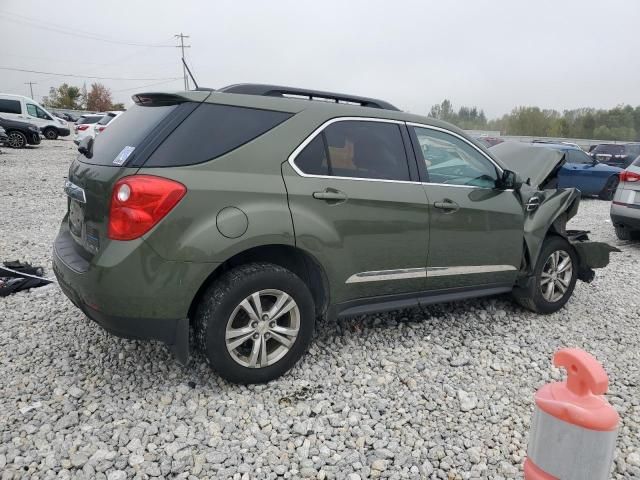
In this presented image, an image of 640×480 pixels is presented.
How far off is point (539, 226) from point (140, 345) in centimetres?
338

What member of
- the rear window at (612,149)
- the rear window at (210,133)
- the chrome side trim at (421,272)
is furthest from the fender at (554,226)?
the rear window at (612,149)

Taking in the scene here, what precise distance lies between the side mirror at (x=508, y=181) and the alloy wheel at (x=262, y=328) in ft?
6.69

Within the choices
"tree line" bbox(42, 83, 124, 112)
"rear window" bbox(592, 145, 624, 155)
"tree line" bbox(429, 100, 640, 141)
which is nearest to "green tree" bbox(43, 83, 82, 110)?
"tree line" bbox(42, 83, 124, 112)

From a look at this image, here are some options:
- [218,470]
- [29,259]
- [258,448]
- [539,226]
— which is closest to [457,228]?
[539,226]

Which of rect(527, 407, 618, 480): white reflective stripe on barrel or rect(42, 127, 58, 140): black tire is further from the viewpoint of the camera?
rect(42, 127, 58, 140): black tire

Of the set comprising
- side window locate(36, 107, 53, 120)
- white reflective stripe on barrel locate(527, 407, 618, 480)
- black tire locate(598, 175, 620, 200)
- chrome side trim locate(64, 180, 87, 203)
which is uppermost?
side window locate(36, 107, 53, 120)

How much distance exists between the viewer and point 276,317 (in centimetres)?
301

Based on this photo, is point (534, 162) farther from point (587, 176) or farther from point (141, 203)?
point (587, 176)

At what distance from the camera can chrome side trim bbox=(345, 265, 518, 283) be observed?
334 centimetres

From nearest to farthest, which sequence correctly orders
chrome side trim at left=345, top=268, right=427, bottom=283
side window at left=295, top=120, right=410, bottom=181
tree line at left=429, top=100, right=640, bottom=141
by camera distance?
side window at left=295, top=120, right=410, bottom=181 → chrome side trim at left=345, top=268, right=427, bottom=283 → tree line at left=429, top=100, right=640, bottom=141

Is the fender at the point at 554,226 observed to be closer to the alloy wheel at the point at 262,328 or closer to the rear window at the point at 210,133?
the alloy wheel at the point at 262,328

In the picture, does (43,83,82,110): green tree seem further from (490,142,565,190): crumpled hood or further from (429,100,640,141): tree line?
(490,142,565,190): crumpled hood

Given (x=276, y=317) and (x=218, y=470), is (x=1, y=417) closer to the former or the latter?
(x=218, y=470)

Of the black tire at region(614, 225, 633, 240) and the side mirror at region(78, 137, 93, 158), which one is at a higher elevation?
the side mirror at region(78, 137, 93, 158)
